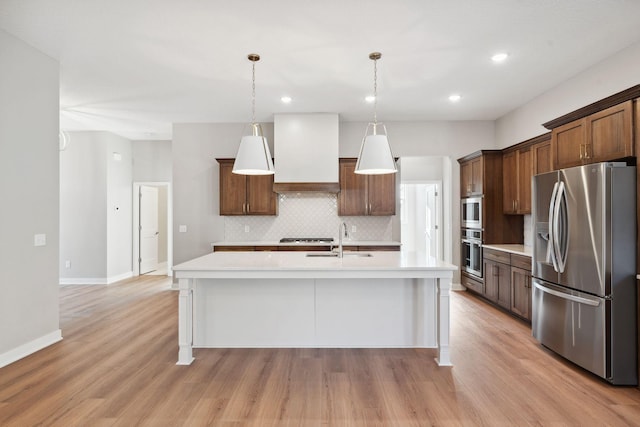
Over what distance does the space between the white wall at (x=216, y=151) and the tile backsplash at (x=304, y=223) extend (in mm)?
378

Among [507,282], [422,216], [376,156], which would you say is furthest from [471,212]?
[376,156]

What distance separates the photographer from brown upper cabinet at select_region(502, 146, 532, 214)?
471 cm

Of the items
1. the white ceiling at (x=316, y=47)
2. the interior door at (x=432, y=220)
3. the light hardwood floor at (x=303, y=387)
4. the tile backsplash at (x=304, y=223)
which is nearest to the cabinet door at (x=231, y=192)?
the tile backsplash at (x=304, y=223)

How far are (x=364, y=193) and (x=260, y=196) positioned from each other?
1660mm

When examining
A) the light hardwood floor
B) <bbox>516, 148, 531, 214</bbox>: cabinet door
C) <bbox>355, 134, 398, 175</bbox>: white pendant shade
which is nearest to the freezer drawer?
the light hardwood floor

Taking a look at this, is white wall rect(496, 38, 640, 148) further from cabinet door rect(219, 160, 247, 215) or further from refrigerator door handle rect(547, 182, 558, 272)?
cabinet door rect(219, 160, 247, 215)

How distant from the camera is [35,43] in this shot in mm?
3355

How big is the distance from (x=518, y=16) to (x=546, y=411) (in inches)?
114

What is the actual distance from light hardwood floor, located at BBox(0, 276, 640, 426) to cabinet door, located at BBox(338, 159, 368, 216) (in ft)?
8.23

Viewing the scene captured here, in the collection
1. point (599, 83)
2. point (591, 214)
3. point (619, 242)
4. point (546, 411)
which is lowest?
point (546, 411)

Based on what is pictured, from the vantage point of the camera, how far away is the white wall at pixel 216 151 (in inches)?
240

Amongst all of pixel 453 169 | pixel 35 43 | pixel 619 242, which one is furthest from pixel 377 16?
pixel 453 169

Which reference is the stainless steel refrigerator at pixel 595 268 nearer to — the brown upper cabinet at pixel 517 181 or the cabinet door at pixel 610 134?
the cabinet door at pixel 610 134

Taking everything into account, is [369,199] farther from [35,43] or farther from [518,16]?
[35,43]
